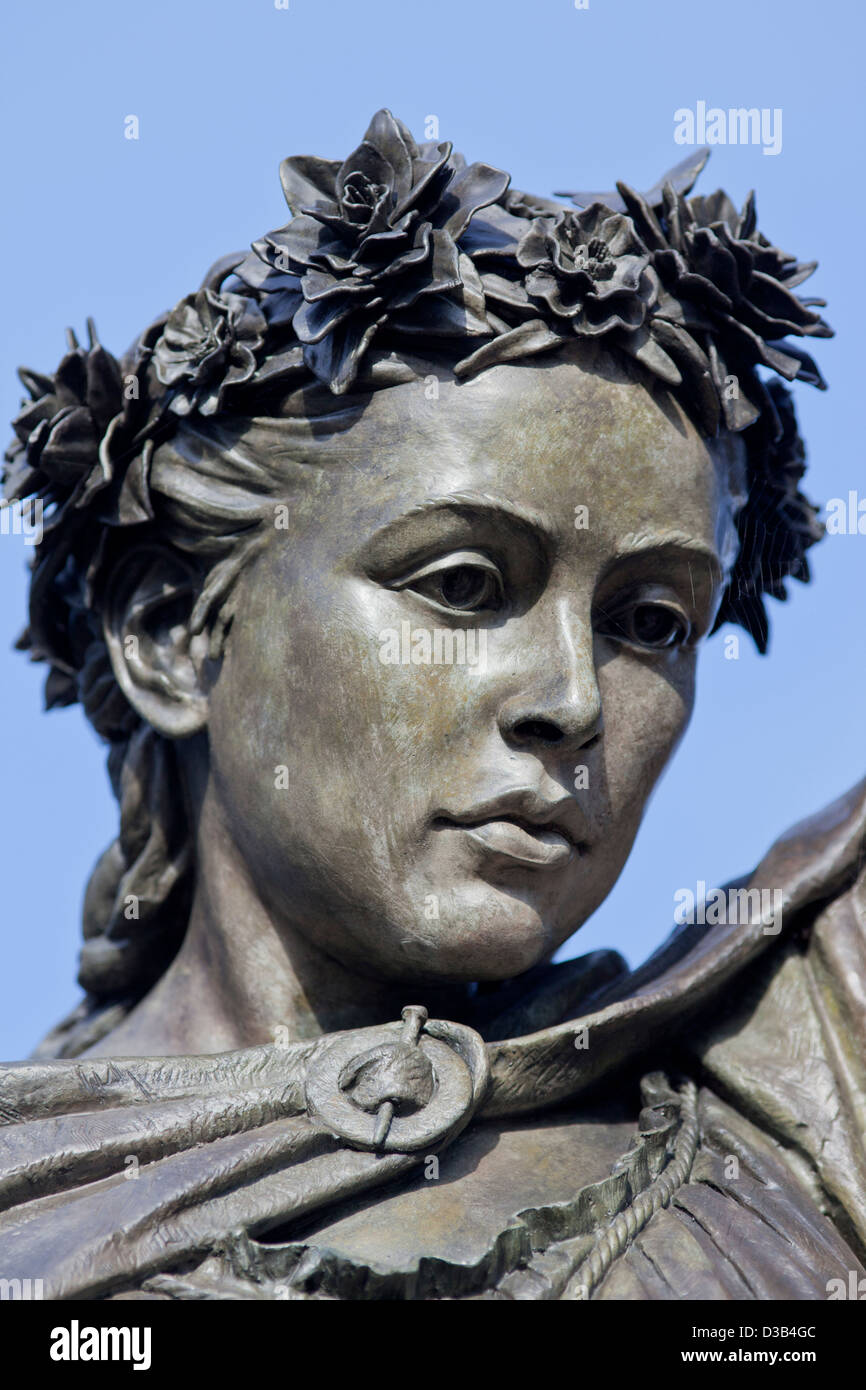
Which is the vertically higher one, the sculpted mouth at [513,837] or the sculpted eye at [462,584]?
the sculpted eye at [462,584]

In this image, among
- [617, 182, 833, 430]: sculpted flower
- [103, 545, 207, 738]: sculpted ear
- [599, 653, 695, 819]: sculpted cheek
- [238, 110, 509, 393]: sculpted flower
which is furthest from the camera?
[103, 545, 207, 738]: sculpted ear

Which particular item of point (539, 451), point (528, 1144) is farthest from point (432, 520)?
point (528, 1144)

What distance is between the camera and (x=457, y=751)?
5.30m

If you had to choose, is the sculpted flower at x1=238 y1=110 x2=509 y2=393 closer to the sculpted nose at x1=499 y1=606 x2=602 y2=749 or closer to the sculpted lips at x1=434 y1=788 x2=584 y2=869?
the sculpted nose at x1=499 y1=606 x2=602 y2=749

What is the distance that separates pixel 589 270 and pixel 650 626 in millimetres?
936

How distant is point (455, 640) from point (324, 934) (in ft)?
2.94

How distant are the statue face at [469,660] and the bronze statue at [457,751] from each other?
0.4 inches

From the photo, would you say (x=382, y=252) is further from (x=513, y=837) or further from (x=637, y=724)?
(x=513, y=837)

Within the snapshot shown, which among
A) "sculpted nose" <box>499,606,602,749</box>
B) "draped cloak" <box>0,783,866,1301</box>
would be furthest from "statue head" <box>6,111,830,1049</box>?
"draped cloak" <box>0,783,866,1301</box>

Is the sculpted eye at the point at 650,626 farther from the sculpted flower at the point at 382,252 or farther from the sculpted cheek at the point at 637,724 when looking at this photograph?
the sculpted flower at the point at 382,252

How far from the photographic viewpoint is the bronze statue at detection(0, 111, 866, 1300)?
5.03 metres

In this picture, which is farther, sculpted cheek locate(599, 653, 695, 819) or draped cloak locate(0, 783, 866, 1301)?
sculpted cheek locate(599, 653, 695, 819)

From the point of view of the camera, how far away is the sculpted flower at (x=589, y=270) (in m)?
5.45

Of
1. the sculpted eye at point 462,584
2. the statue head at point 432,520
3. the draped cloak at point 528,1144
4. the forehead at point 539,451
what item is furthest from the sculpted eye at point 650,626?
the draped cloak at point 528,1144
